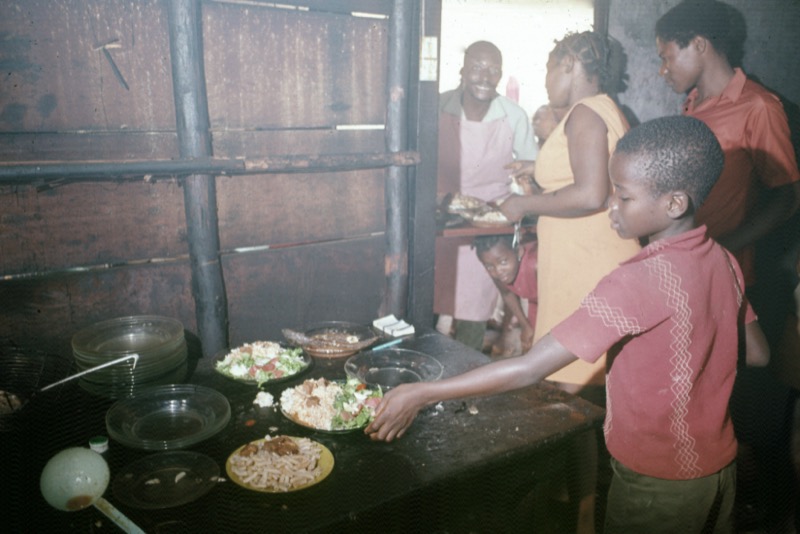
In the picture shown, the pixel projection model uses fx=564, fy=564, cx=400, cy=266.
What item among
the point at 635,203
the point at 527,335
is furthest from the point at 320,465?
the point at 527,335

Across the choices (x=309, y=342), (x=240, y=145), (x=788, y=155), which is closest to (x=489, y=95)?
(x=788, y=155)

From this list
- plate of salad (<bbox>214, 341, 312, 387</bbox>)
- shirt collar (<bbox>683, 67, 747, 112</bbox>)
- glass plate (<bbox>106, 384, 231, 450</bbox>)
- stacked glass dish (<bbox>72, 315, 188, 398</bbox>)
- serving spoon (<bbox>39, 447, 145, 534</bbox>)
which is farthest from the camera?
shirt collar (<bbox>683, 67, 747, 112</bbox>)

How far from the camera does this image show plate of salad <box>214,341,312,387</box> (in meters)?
2.37

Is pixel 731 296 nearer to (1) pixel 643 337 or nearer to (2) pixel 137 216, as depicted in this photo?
(1) pixel 643 337

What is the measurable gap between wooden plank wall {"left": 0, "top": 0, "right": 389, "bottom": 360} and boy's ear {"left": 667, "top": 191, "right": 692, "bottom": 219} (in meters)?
1.85

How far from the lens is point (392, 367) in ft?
8.45

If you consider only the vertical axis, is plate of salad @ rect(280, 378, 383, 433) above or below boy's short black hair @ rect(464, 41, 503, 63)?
below

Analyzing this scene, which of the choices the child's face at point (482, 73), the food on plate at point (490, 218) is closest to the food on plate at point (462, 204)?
the food on plate at point (490, 218)

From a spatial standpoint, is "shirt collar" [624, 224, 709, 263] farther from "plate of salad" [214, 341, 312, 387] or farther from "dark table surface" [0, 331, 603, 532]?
"plate of salad" [214, 341, 312, 387]

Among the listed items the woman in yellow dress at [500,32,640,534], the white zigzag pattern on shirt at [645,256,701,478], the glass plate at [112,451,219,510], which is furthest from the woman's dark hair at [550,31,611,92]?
the glass plate at [112,451,219,510]

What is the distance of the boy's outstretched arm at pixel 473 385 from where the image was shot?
5.76ft

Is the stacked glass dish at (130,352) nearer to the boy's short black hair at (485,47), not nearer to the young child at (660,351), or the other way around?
the young child at (660,351)

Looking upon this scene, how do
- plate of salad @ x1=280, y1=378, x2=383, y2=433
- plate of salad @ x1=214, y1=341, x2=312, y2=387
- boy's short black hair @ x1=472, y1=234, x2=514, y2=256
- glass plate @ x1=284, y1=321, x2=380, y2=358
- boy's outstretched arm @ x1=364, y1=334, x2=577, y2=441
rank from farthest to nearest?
boy's short black hair @ x1=472, y1=234, x2=514, y2=256, glass plate @ x1=284, y1=321, x2=380, y2=358, plate of salad @ x1=214, y1=341, x2=312, y2=387, plate of salad @ x1=280, y1=378, x2=383, y2=433, boy's outstretched arm @ x1=364, y1=334, x2=577, y2=441

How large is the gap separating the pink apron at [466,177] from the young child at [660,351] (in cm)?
283
